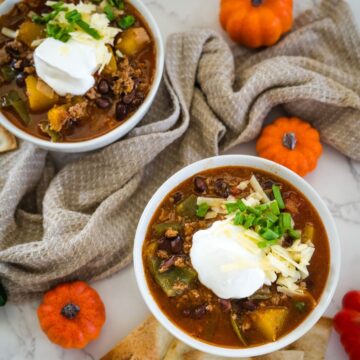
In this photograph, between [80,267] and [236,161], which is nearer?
[236,161]

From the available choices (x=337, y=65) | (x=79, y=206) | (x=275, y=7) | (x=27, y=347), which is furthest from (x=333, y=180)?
(x=27, y=347)

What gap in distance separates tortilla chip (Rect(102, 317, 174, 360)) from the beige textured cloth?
13.9 inches

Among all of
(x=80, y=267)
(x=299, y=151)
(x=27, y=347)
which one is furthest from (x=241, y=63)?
(x=27, y=347)

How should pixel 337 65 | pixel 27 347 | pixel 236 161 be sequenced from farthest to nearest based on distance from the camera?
pixel 337 65
pixel 27 347
pixel 236 161

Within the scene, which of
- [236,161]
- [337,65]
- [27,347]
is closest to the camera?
[236,161]

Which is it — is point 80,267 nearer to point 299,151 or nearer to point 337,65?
point 299,151

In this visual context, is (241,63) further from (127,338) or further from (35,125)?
(127,338)

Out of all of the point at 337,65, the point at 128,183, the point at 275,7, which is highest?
the point at 275,7

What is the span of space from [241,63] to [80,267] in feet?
4.83

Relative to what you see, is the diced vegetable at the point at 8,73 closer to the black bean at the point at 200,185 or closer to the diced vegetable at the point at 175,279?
the black bean at the point at 200,185

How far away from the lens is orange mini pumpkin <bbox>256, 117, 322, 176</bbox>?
3.32 m

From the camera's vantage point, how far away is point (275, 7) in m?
3.41

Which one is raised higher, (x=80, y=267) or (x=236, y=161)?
(x=236, y=161)

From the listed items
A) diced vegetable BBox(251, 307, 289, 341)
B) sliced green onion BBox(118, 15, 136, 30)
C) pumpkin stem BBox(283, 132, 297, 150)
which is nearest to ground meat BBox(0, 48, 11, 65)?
sliced green onion BBox(118, 15, 136, 30)
